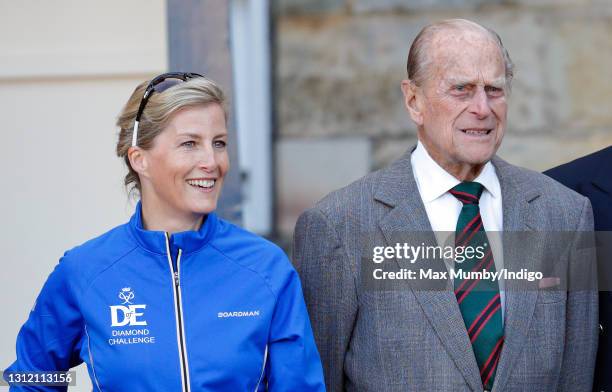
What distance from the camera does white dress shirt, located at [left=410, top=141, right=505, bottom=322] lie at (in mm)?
3344

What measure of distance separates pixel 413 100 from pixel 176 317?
1.01 meters

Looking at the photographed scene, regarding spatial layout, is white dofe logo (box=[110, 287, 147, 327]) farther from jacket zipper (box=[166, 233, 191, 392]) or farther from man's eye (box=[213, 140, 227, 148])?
man's eye (box=[213, 140, 227, 148])

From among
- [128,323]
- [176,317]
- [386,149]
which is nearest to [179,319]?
[176,317]

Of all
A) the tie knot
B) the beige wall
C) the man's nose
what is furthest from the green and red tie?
the beige wall

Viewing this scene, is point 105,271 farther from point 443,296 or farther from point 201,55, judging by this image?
point 201,55

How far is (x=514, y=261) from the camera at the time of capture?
3.32m

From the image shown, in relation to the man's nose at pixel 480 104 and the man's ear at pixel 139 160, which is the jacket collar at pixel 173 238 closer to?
the man's ear at pixel 139 160

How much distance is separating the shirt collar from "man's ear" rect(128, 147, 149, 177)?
0.82 m

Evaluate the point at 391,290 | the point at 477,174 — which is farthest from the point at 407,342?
the point at 477,174

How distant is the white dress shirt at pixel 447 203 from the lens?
132 inches

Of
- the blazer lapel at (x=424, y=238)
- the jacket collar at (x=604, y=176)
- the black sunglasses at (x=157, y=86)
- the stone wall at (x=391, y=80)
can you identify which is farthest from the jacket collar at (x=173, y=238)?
the stone wall at (x=391, y=80)

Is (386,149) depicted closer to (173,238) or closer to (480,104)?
(480,104)

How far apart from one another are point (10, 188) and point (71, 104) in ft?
1.16

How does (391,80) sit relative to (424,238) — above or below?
above
